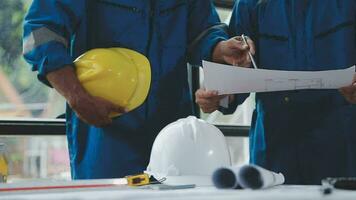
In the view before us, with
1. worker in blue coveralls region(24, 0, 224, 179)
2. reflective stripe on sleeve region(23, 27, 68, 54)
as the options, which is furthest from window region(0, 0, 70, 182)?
reflective stripe on sleeve region(23, 27, 68, 54)

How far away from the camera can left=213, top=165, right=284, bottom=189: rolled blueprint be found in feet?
2.79

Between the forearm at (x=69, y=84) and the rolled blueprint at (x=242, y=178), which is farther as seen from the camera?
the forearm at (x=69, y=84)

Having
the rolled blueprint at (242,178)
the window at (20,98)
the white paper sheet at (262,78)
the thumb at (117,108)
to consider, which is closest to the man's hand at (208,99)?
the white paper sheet at (262,78)

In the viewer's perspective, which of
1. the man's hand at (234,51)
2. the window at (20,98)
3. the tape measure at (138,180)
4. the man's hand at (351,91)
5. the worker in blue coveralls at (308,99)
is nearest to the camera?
the tape measure at (138,180)

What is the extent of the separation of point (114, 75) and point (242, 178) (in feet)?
1.59

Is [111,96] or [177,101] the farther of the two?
[177,101]

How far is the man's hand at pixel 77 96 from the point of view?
1202mm

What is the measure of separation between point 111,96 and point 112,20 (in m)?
0.34

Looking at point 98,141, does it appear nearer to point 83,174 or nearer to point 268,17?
point 83,174

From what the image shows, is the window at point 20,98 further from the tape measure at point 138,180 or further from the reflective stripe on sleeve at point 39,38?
the tape measure at point 138,180

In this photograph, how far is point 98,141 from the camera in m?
1.44

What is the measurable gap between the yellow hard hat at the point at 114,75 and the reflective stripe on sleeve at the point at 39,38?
94 millimetres

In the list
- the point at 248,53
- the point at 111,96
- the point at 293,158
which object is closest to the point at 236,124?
the point at 293,158

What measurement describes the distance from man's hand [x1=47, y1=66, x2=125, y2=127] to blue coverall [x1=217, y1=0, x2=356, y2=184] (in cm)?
54
